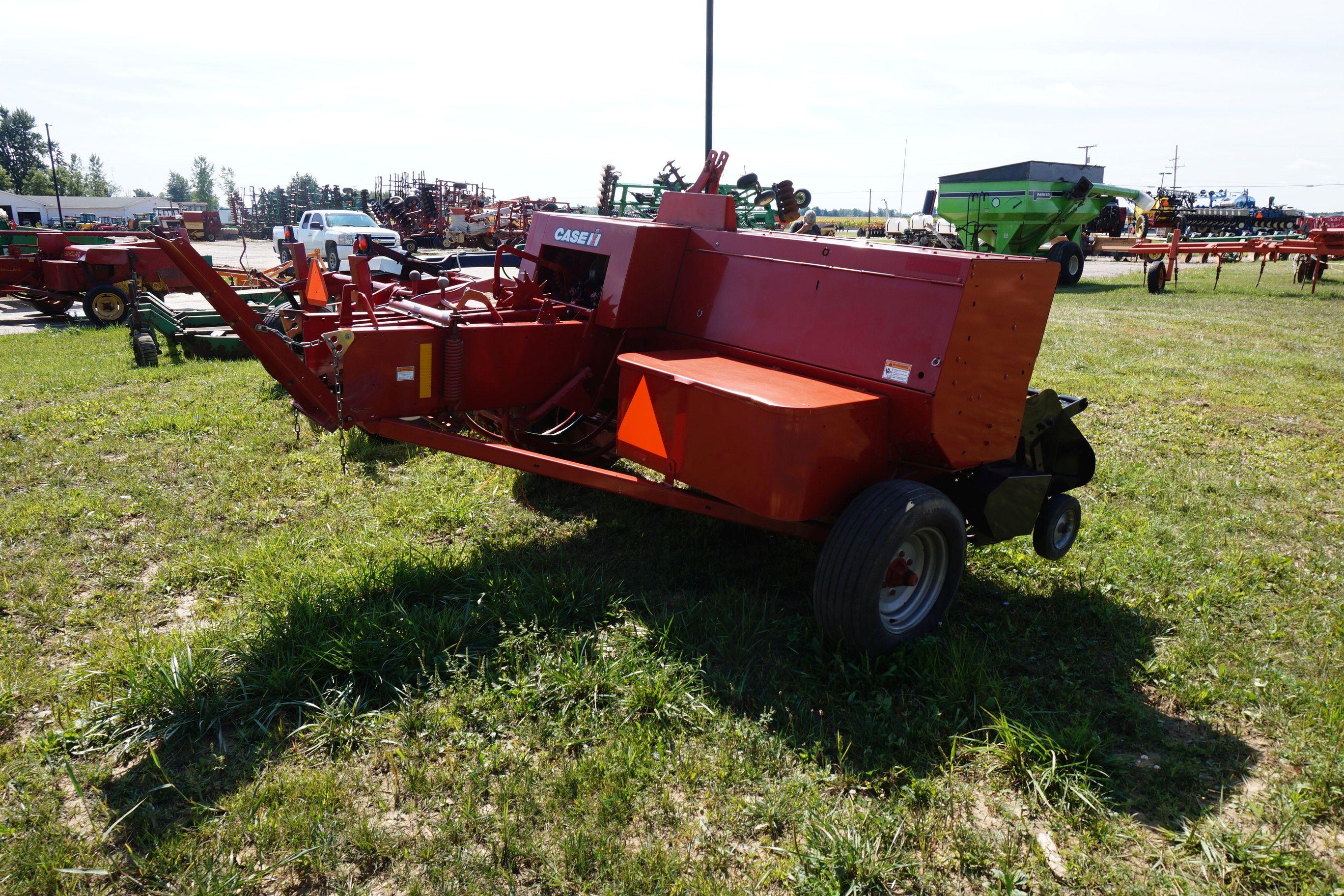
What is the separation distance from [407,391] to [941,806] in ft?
9.71

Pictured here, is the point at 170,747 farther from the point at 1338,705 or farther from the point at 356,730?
the point at 1338,705

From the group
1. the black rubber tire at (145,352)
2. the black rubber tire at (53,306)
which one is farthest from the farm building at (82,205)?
the black rubber tire at (145,352)

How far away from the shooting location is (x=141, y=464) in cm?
620

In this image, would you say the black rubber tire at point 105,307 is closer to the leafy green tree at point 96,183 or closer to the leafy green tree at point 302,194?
the leafy green tree at point 302,194

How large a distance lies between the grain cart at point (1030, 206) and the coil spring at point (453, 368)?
18.5 meters

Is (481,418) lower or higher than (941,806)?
higher

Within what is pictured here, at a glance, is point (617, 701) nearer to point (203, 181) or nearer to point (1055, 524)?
point (1055, 524)

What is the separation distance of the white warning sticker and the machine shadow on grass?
1.14m

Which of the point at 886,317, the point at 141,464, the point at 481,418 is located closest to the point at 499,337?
the point at 481,418

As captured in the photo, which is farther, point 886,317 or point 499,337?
point 499,337

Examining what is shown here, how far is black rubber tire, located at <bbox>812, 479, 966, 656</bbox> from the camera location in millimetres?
3396

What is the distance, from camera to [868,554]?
133 inches

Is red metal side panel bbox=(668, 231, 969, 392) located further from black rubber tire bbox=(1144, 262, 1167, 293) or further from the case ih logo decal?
black rubber tire bbox=(1144, 262, 1167, 293)

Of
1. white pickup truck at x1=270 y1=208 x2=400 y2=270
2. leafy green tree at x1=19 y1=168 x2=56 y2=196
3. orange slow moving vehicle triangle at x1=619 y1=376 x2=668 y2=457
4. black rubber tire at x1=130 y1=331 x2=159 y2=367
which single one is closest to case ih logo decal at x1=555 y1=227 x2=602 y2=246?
orange slow moving vehicle triangle at x1=619 y1=376 x2=668 y2=457
